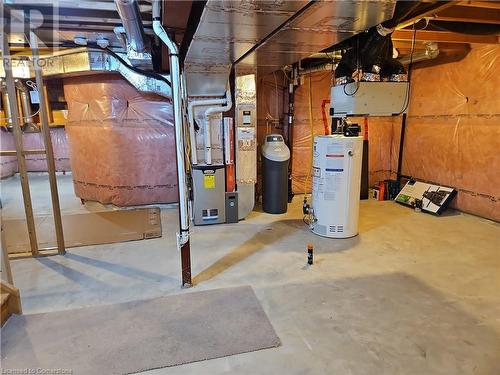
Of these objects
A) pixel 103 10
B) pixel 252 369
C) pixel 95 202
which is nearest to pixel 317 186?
pixel 252 369

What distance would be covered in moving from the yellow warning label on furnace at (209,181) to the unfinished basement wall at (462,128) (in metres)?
3.23

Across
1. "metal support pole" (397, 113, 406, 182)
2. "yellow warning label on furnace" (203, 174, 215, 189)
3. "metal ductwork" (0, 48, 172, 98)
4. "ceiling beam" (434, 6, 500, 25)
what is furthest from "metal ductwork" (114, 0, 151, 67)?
"metal support pole" (397, 113, 406, 182)

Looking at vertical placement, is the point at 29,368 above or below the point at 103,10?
→ below

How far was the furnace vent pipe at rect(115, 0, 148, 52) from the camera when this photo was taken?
7.01 feet

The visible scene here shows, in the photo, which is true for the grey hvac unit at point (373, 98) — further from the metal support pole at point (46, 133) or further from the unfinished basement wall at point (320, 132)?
the metal support pole at point (46, 133)

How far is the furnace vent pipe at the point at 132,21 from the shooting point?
2136 mm

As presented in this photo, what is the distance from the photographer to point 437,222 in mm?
4031

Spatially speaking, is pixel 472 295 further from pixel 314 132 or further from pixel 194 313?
pixel 314 132

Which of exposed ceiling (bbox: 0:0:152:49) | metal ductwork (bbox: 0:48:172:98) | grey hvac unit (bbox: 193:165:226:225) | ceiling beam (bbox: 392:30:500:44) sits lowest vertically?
grey hvac unit (bbox: 193:165:226:225)

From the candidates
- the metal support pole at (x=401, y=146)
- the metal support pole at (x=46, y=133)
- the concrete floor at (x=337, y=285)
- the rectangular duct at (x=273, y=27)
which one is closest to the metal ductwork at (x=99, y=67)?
the metal support pole at (x=46, y=133)

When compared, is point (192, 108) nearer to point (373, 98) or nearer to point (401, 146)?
point (373, 98)

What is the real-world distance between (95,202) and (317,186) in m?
3.39

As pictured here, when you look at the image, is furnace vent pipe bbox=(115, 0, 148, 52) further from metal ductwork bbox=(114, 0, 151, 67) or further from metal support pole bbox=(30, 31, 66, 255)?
metal support pole bbox=(30, 31, 66, 255)

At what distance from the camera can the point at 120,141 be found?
14.9ft
